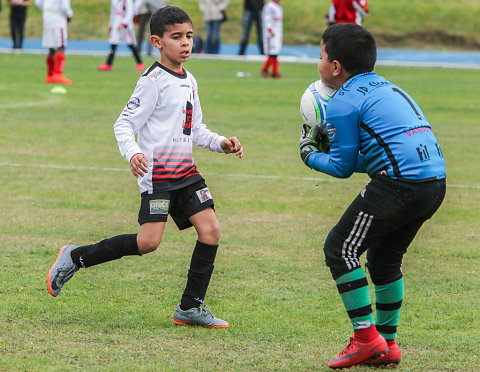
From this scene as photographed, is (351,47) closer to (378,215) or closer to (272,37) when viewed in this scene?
(378,215)

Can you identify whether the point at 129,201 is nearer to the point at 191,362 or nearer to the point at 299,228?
the point at 299,228

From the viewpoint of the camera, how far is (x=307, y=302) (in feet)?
18.1

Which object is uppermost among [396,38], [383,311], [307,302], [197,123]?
[197,123]

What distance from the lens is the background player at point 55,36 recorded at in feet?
59.8

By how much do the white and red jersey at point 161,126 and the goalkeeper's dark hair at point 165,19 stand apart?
0.68 ft

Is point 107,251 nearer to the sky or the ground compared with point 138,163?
nearer to the ground

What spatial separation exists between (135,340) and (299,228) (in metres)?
3.17

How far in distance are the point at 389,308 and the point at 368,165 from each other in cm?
76

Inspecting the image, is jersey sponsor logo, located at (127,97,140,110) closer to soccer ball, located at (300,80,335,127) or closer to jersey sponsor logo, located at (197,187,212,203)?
jersey sponsor logo, located at (197,187,212,203)

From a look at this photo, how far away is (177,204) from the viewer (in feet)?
16.8

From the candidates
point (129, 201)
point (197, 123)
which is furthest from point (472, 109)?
point (197, 123)

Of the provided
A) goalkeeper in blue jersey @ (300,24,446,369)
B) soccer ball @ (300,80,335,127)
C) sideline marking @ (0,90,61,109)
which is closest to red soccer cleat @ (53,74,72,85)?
sideline marking @ (0,90,61,109)

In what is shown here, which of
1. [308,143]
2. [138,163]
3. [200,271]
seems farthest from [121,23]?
[308,143]

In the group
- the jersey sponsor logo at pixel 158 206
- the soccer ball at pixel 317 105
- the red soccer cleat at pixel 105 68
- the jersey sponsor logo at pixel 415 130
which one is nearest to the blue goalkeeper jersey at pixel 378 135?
the jersey sponsor logo at pixel 415 130
